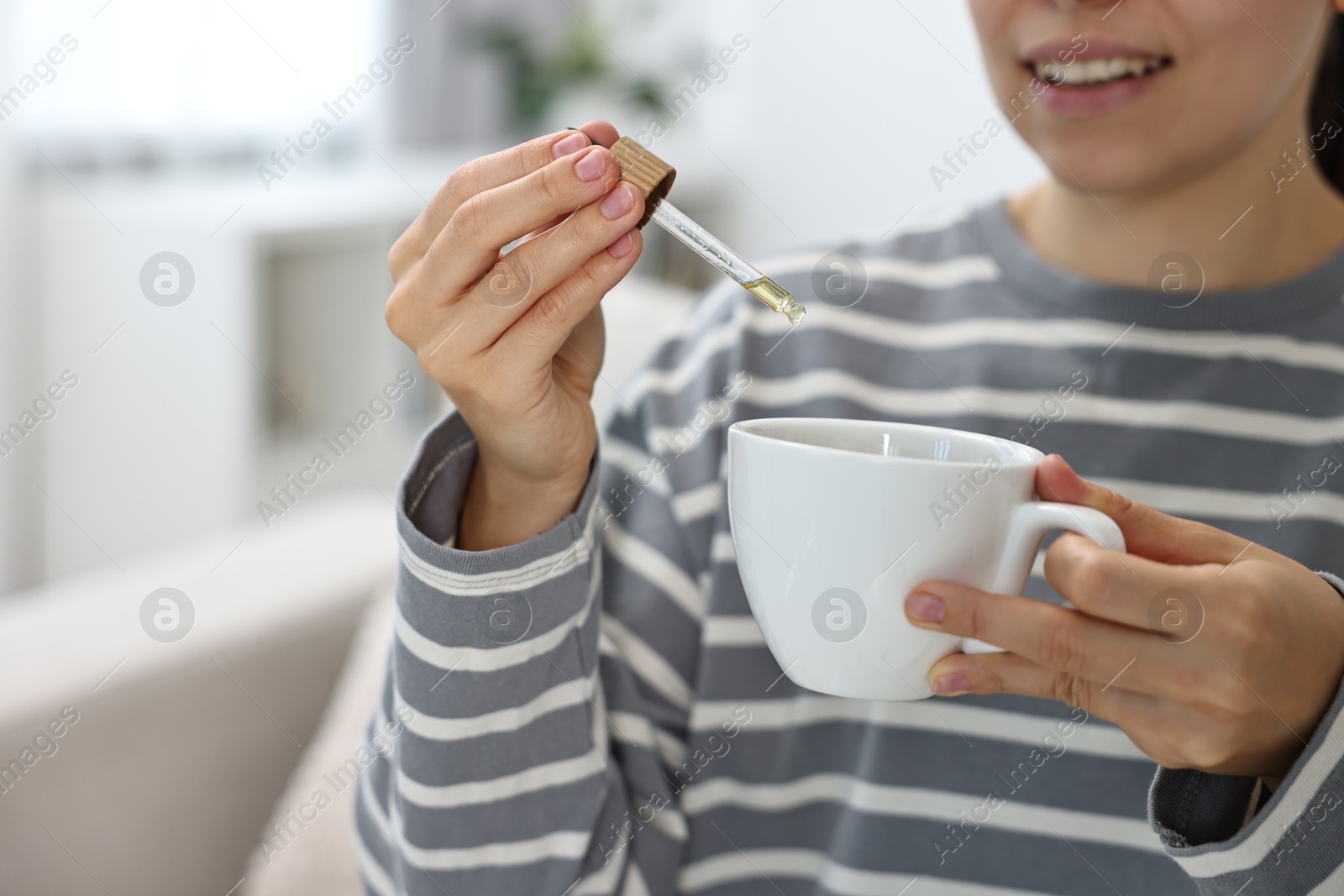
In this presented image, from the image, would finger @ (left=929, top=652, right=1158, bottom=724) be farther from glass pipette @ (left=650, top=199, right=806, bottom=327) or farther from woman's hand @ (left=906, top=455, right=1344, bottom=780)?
glass pipette @ (left=650, top=199, right=806, bottom=327)

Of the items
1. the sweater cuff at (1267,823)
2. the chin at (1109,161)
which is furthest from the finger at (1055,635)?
the chin at (1109,161)

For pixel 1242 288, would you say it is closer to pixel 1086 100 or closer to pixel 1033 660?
pixel 1086 100

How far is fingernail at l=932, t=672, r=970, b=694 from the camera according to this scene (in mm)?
400

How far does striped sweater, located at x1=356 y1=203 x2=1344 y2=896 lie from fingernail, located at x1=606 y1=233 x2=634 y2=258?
0.45ft

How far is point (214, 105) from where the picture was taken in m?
2.12

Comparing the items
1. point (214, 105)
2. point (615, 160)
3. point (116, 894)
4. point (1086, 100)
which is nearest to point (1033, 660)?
point (615, 160)

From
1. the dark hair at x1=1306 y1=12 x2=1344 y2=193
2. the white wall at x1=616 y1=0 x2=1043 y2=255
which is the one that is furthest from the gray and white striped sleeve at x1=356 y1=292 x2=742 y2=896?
the white wall at x1=616 y1=0 x2=1043 y2=255

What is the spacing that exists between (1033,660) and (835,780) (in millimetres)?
334

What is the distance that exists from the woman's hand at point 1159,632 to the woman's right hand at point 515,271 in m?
0.19

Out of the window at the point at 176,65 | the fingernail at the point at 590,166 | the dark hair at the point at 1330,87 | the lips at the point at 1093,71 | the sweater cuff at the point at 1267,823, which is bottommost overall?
the sweater cuff at the point at 1267,823

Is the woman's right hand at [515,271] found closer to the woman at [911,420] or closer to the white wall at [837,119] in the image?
the woman at [911,420]

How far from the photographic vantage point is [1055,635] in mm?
375

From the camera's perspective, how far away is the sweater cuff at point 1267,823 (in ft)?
1.42

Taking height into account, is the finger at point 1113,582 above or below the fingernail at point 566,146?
below
